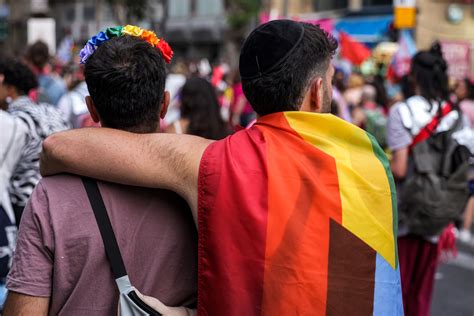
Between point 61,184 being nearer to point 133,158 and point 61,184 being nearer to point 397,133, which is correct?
point 133,158

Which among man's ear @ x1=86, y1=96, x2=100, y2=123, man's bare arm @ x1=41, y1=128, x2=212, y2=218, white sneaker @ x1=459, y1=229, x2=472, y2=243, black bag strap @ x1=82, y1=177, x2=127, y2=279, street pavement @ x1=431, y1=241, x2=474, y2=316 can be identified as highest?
man's ear @ x1=86, y1=96, x2=100, y2=123

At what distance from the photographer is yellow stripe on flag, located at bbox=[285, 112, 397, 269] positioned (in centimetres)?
220

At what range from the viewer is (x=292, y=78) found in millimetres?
2301

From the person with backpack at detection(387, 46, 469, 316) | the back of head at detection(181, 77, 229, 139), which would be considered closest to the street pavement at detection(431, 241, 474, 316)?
the person with backpack at detection(387, 46, 469, 316)

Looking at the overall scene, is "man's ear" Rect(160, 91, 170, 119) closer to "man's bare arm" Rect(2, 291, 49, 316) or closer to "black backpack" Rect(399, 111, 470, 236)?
"man's bare arm" Rect(2, 291, 49, 316)

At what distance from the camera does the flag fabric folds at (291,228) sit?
2.13 meters

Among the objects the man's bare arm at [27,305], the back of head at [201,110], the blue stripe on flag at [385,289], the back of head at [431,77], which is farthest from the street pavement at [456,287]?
the man's bare arm at [27,305]

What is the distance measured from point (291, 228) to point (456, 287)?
18.3 ft

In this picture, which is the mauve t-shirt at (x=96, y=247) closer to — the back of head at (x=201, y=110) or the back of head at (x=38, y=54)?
the back of head at (x=201, y=110)

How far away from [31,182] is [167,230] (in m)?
2.44

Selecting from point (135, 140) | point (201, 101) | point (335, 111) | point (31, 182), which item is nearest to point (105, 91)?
point (135, 140)

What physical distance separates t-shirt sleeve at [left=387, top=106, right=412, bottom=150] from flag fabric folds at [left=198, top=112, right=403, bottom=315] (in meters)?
2.68

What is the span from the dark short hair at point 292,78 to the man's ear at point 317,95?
23 millimetres

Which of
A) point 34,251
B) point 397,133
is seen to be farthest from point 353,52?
point 34,251
